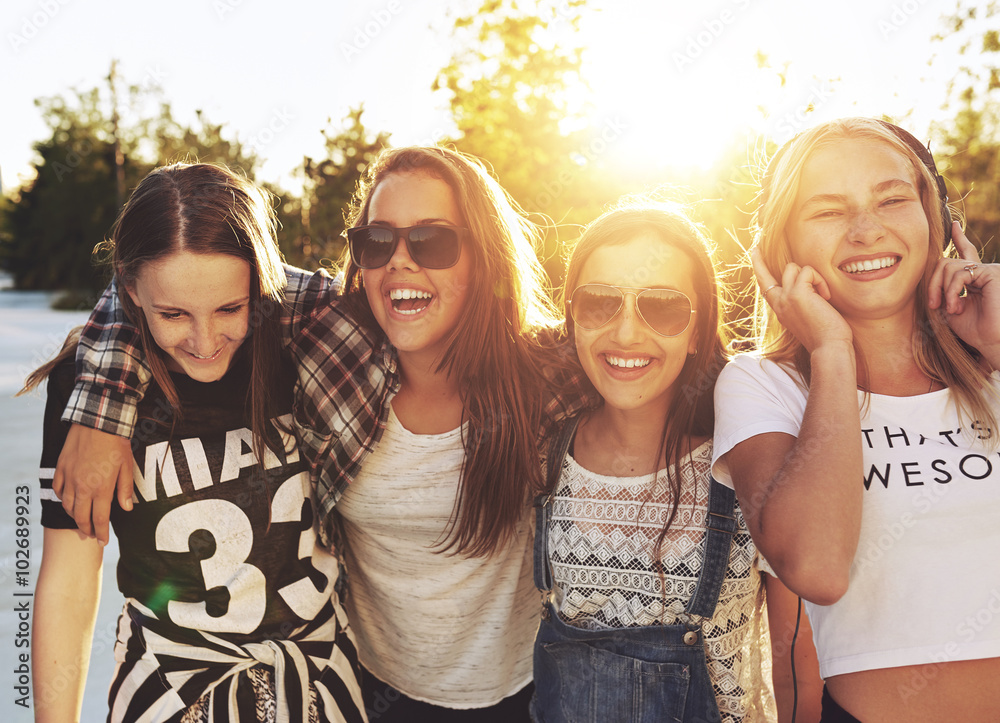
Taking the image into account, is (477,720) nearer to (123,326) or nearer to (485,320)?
(485,320)

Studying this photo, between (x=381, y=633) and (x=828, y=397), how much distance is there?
5.89 ft

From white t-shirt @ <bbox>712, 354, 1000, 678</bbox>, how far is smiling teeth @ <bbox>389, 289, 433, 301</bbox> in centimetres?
110

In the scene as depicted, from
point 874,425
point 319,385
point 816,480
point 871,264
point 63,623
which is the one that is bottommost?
point 63,623

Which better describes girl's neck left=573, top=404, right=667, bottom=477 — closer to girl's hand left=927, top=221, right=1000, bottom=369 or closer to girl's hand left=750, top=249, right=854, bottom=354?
girl's hand left=750, top=249, right=854, bottom=354

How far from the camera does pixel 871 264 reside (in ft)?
6.53

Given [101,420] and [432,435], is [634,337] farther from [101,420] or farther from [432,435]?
[101,420]

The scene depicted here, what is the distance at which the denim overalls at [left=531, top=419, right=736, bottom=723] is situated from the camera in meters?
2.06

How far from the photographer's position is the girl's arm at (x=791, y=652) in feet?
7.38

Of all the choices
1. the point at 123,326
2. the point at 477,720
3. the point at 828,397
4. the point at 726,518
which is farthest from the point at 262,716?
the point at 828,397

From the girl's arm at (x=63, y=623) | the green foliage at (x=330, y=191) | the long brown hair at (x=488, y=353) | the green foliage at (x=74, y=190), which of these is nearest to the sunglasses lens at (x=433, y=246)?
the long brown hair at (x=488, y=353)

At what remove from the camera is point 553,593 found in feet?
7.47

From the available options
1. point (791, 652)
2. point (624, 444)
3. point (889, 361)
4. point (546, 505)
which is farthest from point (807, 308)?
point (791, 652)

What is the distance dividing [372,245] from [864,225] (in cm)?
158

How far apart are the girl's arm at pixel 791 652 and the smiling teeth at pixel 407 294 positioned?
1.47 m
